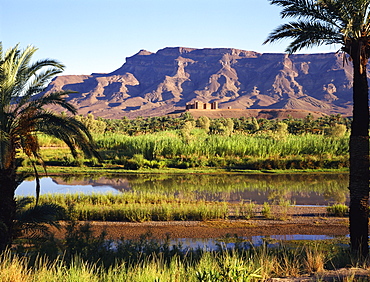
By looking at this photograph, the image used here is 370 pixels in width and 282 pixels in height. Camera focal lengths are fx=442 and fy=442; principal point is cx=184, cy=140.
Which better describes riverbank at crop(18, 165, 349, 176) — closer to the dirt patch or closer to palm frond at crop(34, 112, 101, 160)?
the dirt patch

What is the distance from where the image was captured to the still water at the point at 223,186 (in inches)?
758

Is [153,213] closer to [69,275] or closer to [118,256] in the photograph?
[118,256]

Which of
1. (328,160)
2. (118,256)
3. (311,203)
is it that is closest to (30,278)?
(118,256)

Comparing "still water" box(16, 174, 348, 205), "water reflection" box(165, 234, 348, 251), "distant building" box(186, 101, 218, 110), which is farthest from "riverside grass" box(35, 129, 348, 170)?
"distant building" box(186, 101, 218, 110)

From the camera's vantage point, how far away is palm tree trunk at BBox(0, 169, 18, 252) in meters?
9.42

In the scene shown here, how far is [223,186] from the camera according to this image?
22359mm

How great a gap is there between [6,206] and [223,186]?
14114 millimetres

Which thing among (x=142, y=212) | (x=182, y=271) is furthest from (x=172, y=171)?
(x=182, y=271)

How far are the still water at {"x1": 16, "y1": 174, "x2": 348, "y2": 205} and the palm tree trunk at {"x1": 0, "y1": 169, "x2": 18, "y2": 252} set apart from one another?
8.48m

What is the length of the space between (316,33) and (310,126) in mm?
52903

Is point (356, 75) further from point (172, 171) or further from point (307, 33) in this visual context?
point (172, 171)

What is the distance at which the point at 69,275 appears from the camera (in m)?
6.44

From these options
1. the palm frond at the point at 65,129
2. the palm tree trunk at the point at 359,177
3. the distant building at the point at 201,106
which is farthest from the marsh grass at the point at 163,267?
the distant building at the point at 201,106

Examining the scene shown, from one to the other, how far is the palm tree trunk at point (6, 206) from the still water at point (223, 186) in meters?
8.48
